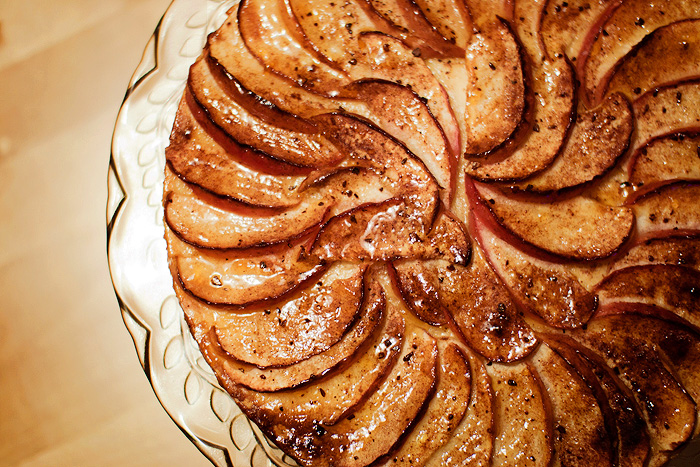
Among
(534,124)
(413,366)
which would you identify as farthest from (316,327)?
(534,124)

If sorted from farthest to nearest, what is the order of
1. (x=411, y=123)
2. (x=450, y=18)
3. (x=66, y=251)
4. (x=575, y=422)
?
(x=66, y=251) < (x=450, y=18) < (x=411, y=123) < (x=575, y=422)

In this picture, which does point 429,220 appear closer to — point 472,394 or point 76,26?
point 472,394

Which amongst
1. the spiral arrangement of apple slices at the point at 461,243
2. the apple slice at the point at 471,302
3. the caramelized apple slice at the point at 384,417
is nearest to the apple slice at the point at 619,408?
the spiral arrangement of apple slices at the point at 461,243

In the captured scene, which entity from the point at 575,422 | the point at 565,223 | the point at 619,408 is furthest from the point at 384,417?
the point at 565,223

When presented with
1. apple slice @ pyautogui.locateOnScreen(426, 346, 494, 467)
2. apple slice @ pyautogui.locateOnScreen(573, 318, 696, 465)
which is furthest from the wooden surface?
apple slice @ pyautogui.locateOnScreen(573, 318, 696, 465)

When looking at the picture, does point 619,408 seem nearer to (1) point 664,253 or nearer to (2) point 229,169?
(1) point 664,253

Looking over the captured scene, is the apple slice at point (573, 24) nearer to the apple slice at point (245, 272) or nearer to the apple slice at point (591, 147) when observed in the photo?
the apple slice at point (591, 147)
